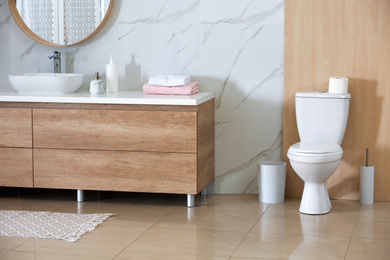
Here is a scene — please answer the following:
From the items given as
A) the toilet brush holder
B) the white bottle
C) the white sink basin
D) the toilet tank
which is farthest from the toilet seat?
the white sink basin

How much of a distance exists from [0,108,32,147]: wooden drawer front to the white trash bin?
149 cm

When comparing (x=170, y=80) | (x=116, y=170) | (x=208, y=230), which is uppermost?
(x=170, y=80)

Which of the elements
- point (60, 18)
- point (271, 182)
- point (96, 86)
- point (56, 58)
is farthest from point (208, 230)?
point (60, 18)

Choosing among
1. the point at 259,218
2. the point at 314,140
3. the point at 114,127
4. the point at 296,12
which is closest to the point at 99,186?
the point at 114,127

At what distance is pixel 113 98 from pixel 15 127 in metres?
0.69

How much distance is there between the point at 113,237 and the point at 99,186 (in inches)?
26.1

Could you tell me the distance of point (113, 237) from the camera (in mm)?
3283

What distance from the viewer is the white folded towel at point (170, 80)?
3936 mm

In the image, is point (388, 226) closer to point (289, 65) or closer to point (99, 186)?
point (289, 65)

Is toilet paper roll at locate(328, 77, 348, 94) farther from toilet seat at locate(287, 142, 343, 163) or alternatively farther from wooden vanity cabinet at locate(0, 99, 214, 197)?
wooden vanity cabinet at locate(0, 99, 214, 197)

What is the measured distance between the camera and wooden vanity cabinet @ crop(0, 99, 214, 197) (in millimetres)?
3740

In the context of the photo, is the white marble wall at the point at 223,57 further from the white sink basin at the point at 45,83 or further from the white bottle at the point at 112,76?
the white sink basin at the point at 45,83

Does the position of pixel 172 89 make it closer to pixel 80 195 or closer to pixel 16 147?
pixel 80 195

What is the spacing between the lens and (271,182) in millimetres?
3973
